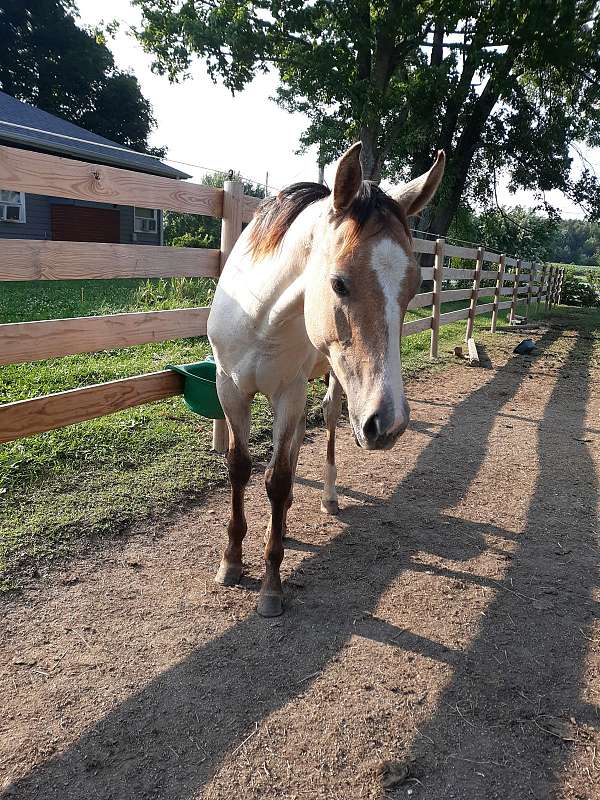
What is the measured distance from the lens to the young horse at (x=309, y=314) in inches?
68.2

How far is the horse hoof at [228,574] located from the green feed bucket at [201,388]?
1.11 meters

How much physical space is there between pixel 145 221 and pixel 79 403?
1803cm

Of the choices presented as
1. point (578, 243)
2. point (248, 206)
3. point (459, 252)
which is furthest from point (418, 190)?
point (578, 243)

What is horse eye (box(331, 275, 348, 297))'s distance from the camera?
178 centimetres

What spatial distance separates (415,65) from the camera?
16.5 metres

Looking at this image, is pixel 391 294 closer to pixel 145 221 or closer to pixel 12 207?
pixel 12 207

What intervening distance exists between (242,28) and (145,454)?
518 inches

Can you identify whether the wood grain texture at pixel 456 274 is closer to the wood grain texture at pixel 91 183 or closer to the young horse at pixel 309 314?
the wood grain texture at pixel 91 183

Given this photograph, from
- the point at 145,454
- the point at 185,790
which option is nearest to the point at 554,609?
the point at 185,790

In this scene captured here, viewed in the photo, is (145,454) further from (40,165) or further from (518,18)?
(518,18)

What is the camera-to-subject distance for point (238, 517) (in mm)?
2721

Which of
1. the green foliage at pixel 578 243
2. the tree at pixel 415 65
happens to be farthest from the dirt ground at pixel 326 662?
the green foliage at pixel 578 243

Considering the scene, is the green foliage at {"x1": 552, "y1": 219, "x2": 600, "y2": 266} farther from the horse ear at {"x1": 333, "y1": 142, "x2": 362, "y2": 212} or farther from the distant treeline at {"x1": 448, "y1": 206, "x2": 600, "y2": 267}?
the horse ear at {"x1": 333, "y1": 142, "x2": 362, "y2": 212}

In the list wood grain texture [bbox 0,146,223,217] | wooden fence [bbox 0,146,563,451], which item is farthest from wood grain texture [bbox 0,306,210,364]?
wood grain texture [bbox 0,146,223,217]
